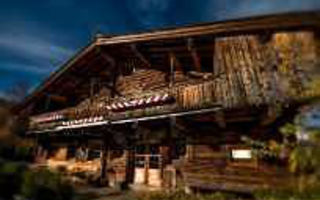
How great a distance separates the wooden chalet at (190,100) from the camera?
423 inches

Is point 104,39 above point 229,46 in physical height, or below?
above

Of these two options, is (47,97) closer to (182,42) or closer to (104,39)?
(104,39)

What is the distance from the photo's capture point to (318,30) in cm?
686

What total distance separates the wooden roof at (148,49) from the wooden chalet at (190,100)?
0.04 m

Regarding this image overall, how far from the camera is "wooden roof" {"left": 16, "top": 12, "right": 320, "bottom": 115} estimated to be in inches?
439

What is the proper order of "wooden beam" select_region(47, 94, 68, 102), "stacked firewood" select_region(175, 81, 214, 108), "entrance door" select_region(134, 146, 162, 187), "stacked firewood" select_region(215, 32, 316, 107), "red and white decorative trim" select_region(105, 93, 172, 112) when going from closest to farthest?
"stacked firewood" select_region(215, 32, 316, 107) < "stacked firewood" select_region(175, 81, 214, 108) < "red and white decorative trim" select_region(105, 93, 172, 112) < "entrance door" select_region(134, 146, 162, 187) < "wooden beam" select_region(47, 94, 68, 102)

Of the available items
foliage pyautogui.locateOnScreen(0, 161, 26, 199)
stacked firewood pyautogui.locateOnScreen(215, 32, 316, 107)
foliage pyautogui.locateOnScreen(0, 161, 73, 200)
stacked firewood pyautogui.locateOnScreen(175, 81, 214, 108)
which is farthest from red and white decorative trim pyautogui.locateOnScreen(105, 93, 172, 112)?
foliage pyautogui.locateOnScreen(0, 161, 26, 199)

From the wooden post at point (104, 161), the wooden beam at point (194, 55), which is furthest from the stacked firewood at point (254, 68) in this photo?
the wooden post at point (104, 161)

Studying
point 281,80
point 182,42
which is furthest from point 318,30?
point 182,42

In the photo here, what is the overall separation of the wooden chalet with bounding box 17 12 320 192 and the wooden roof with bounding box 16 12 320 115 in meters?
0.04

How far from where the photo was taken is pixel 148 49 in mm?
14875

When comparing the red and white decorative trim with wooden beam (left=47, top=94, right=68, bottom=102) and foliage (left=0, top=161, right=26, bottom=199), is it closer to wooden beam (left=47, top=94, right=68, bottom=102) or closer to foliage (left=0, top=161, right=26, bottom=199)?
foliage (left=0, top=161, right=26, bottom=199)

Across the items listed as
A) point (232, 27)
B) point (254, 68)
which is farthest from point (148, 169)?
point (232, 27)

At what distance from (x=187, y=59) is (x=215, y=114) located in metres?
3.98
